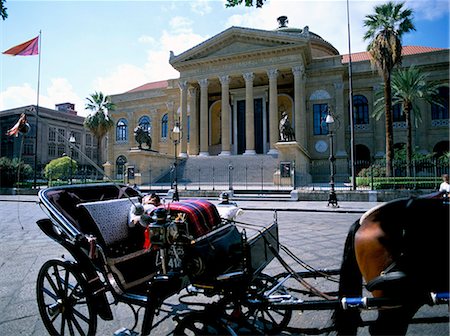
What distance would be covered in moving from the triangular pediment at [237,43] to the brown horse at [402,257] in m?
31.2

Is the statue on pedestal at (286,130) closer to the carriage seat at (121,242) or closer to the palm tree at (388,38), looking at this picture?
the palm tree at (388,38)

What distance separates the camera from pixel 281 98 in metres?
36.9

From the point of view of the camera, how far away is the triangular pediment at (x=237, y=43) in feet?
101

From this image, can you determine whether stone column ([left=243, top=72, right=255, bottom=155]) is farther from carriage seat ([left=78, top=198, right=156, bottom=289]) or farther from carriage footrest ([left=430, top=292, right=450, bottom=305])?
carriage footrest ([left=430, top=292, right=450, bottom=305])

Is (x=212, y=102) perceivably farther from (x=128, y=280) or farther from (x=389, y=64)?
(x=128, y=280)

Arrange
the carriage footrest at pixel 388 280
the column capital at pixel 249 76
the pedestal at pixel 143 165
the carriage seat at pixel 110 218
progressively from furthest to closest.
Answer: the column capital at pixel 249 76, the pedestal at pixel 143 165, the carriage seat at pixel 110 218, the carriage footrest at pixel 388 280

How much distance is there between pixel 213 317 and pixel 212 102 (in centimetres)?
3866

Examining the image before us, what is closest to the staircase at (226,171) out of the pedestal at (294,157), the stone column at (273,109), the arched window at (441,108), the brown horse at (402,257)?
the pedestal at (294,157)

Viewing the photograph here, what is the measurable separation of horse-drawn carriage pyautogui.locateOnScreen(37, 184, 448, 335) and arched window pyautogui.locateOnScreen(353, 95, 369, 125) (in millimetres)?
35051

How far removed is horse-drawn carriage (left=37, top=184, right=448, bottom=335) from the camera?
230cm

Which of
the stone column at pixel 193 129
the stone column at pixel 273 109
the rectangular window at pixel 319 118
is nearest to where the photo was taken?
the stone column at pixel 273 109

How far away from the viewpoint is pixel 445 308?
3488 millimetres

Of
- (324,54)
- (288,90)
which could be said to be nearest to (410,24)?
(288,90)

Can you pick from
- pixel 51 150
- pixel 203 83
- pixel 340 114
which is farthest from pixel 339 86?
pixel 51 150
